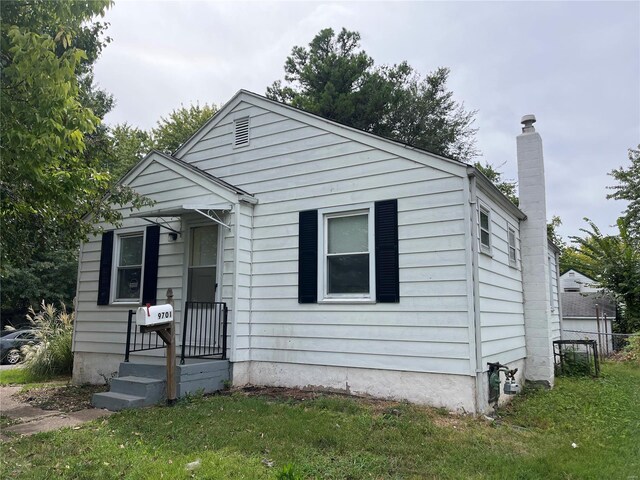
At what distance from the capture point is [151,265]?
8.29 m

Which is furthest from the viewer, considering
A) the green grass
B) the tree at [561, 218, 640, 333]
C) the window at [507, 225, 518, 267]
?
the tree at [561, 218, 640, 333]

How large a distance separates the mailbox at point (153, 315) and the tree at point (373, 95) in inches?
553

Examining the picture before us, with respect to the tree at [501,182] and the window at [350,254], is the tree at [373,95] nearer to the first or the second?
the tree at [501,182]

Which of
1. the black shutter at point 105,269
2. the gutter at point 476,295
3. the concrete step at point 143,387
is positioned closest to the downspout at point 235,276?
the concrete step at point 143,387

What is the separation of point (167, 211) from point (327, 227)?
2.56 metres

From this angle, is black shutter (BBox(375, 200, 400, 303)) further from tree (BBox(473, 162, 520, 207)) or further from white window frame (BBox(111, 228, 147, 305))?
tree (BBox(473, 162, 520, 207))

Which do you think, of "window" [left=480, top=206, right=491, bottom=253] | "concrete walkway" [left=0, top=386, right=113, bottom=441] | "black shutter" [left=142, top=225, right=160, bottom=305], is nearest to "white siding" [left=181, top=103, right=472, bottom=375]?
"window" [left=480, top=206, right=491, bottom=253]

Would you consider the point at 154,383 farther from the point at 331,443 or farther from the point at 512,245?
the point at 512,245

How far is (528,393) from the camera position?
7488 millimetres

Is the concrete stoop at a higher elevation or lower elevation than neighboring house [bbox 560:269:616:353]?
lower

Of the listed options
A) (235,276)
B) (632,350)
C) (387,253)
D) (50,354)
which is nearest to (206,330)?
(235,276)

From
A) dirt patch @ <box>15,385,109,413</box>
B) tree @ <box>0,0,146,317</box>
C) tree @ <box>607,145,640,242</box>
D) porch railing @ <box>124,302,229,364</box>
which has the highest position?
tree @ <box>607,145,640,242</box>

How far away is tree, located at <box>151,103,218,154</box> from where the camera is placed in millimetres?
24172

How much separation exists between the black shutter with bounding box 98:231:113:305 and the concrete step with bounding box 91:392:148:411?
9.06 feet
